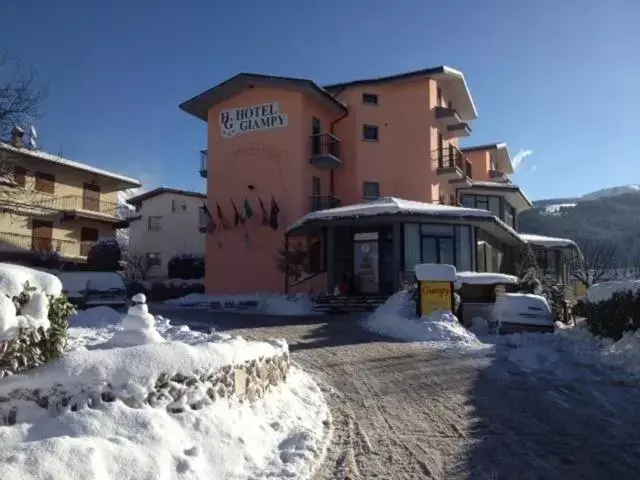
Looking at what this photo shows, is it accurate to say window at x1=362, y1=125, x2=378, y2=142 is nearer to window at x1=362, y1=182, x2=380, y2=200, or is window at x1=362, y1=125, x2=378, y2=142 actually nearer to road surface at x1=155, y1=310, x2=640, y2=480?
window at x1=362, y1=182, x2=380, y2=200

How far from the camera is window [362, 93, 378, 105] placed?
33781 millimetres

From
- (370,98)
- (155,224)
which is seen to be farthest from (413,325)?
(155,224)

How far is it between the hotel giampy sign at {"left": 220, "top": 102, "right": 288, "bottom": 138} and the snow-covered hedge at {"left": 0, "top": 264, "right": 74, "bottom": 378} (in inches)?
1029

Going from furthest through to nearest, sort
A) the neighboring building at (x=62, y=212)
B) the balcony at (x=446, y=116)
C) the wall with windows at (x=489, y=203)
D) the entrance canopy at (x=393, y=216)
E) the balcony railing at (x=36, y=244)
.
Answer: the wall with windows at (x=489, y=203)
the neighboring building at (x=62, y=212)
the balcony railing at (x=36, y=244)
the balcony at (x=446, y=116)
the entrance canopy at (x=393, y=216)

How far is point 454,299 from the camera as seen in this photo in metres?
17.1

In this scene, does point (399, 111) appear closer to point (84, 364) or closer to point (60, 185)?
point (60, 185)

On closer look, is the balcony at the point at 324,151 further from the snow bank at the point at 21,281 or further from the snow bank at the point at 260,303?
the snow bank at the point at 21,281

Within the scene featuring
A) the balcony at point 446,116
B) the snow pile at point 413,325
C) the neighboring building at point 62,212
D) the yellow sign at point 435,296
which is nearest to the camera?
the snow pile at point 413,325

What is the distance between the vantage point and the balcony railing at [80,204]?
37719mm

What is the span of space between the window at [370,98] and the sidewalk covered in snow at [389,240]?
911 centimetres

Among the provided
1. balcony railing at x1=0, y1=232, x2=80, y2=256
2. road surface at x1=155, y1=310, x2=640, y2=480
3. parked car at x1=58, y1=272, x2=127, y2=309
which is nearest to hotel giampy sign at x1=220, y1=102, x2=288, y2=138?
balcony railing at x1=0, y1=232, x2=80, y2=256

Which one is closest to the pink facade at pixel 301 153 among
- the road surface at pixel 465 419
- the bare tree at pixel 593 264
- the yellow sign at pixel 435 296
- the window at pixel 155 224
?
the yellow sign at pixel 435 296

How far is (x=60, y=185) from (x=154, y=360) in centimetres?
3711

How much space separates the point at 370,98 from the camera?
34000 millimetres
